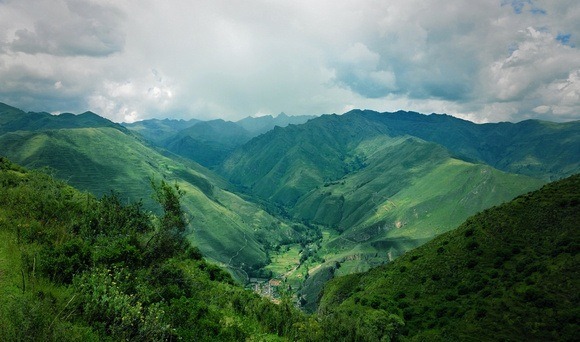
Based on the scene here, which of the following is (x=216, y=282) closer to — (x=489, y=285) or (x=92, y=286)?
(x=92, y=286)

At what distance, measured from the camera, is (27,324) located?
43.5 feet

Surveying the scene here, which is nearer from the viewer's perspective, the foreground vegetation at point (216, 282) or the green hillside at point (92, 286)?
the green hillside at point (92, 286)

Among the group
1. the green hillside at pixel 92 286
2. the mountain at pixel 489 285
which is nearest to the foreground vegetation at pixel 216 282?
the green hillside at pixel 92 286

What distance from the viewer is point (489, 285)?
73.6 metres

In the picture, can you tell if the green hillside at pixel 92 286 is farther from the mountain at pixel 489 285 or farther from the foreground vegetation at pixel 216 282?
the mountain at pixel 489 285

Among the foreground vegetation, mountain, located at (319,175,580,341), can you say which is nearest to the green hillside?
the foreground vegetation

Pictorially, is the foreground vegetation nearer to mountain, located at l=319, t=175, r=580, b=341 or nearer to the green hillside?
the green hillside

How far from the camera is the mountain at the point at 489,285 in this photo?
189 feet

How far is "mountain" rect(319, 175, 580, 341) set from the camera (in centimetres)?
5756

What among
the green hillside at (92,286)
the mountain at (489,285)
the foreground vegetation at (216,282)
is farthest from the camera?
the mountain at (489,285)

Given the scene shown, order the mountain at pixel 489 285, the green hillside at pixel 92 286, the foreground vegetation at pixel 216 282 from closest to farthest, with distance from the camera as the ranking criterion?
the green hillside at pixel 92 286
the foreground vegetation at pixel 216 282
the mountain at pixel 489 285

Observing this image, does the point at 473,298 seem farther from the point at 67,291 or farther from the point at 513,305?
the point at 67,291

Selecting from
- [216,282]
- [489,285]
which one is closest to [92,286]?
[216,282]

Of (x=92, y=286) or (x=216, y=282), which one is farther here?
(x=216, y=282)
